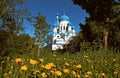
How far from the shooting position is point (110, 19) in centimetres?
2292

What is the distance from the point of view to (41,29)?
4731 cm

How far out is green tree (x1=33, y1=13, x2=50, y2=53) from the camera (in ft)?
150

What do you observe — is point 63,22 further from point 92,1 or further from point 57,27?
point 92,1

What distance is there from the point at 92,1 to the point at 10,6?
576 centimetres

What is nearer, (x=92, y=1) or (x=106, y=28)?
(x=92, y=1)

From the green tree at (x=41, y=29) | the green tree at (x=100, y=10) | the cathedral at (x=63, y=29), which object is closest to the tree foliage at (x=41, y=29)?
the green tree at (x=41, y=29)

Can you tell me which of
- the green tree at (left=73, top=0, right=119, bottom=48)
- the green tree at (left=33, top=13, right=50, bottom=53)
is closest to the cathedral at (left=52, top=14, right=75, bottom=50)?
the green tree at (left=33, top=13, right=50, bottom=53)

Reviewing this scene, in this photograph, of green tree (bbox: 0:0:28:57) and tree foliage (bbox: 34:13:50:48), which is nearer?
green tree (bbox: 0:0:28:57)

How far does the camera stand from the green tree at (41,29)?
45.6 meters

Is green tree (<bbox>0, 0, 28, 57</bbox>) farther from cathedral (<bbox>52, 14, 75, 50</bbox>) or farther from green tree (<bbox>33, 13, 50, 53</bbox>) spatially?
cathedral (<bbox>52, 14, 75, 50</bbox>)

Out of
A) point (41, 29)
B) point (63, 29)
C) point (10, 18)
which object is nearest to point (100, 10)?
point (10, 18)

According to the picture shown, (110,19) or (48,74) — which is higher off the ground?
(110,19)

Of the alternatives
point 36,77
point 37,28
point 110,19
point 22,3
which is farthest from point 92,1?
point 37,28

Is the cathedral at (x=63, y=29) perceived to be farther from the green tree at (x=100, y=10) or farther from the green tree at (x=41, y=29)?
the green tree at (x=100, y=10)
